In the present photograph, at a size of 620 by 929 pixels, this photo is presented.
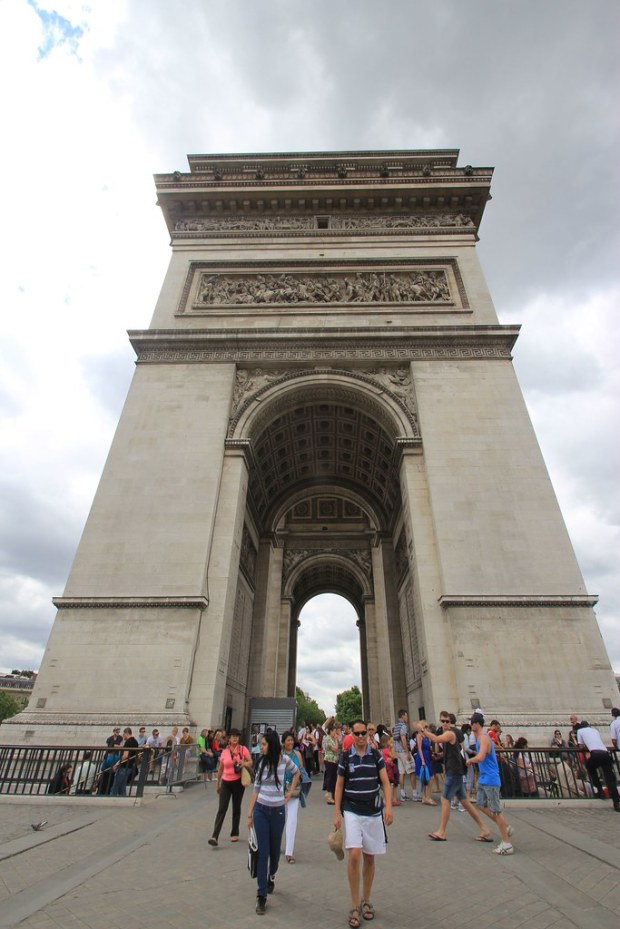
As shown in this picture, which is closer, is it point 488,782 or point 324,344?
point 488,782

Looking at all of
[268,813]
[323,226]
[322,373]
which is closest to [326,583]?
[322,373]

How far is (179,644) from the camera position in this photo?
13430 mm

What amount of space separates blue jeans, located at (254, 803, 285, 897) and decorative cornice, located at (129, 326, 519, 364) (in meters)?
16.2

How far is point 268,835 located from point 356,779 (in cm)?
112

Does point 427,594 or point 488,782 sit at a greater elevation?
point 427,594

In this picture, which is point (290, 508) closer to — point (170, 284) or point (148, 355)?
point (148, 355)

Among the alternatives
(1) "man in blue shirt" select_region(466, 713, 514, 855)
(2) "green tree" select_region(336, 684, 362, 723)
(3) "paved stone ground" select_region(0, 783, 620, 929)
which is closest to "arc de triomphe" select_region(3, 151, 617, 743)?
(3) "paved stone ground" select_region(0, 783, 620, 929)

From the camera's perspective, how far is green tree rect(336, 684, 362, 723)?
86.7 metres

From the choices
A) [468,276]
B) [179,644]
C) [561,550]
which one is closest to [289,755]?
[179,644]

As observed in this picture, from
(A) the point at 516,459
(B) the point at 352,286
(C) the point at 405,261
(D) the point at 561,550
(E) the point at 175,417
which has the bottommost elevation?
(D) the point at 561,550

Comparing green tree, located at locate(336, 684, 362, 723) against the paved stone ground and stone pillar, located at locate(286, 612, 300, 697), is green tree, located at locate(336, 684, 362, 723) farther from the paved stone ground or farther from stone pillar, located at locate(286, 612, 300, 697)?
the paved stone ground

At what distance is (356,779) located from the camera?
3.89 metres

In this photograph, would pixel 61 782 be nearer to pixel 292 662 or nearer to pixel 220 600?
pixel 220 600

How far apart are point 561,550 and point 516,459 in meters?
3.38
